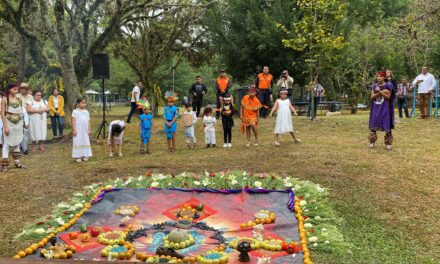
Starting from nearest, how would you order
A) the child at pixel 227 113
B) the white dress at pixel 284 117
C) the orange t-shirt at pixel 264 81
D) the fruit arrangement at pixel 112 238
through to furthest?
the fruit arrangement at pixel 112 238 < the white dress at pixel 284 117 < the child at pixel 227 113 < the orange t-shirt at pixel 264 81

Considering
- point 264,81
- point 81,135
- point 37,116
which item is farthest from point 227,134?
point 37,116

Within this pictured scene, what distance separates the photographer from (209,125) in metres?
11.2

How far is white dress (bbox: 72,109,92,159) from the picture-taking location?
9.95m

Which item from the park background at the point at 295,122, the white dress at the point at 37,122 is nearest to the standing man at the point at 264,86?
the park background at the point at 295,122

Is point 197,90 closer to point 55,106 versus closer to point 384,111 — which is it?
point 55,106

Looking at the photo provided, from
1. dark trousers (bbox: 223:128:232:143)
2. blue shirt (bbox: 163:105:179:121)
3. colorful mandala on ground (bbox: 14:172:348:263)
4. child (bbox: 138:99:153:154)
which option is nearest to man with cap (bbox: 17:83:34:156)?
child (bbox: 138:99:153:154)

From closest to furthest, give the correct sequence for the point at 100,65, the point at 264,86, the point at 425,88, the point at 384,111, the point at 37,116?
the point at 384,111, the point at 37,116, the point at 100,65, the point at 425,88, the point at 264,86

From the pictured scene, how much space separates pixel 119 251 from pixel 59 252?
62 cm

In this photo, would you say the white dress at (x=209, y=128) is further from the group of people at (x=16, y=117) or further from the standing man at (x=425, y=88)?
the standing man at (x=425, y=88)

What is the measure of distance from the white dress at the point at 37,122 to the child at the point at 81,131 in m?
1.92

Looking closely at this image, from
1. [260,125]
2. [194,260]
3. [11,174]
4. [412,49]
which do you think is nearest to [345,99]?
[412,49]

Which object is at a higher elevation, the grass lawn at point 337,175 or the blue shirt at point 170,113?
the blue shirt at point 170,113

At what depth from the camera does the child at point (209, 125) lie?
36.4 feet

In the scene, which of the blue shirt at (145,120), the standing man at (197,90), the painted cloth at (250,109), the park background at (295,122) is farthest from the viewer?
the standing man at (197,90)
